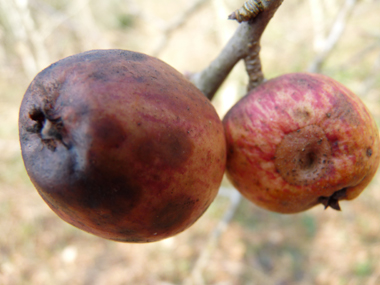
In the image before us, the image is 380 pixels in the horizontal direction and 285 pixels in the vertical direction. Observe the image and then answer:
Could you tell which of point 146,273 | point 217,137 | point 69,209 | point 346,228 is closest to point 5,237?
point 146,273

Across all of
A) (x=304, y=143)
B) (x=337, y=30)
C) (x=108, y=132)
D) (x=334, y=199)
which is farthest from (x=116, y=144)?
(x=337, y=30)

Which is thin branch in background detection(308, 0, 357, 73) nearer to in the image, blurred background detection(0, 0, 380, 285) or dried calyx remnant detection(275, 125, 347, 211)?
blurred background detection(0, 0, 380, 285)

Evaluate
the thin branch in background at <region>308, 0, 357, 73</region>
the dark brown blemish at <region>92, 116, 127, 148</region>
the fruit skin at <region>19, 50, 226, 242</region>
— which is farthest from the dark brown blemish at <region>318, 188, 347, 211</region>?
the thin branch in background at <region>308, 0, 357, 73</region>

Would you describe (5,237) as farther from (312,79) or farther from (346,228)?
(346,228)

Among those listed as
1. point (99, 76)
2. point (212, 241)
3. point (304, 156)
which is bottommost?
point (212, 241)

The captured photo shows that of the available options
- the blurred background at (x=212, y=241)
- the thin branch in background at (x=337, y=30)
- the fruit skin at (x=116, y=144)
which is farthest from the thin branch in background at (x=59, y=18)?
the fruit skin at (x=116, y=144)

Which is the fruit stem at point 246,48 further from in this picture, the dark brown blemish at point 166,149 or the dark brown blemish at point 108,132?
the dark brown blemish at point 108,132

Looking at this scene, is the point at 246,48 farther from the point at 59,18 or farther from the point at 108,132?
the point at 59,18
